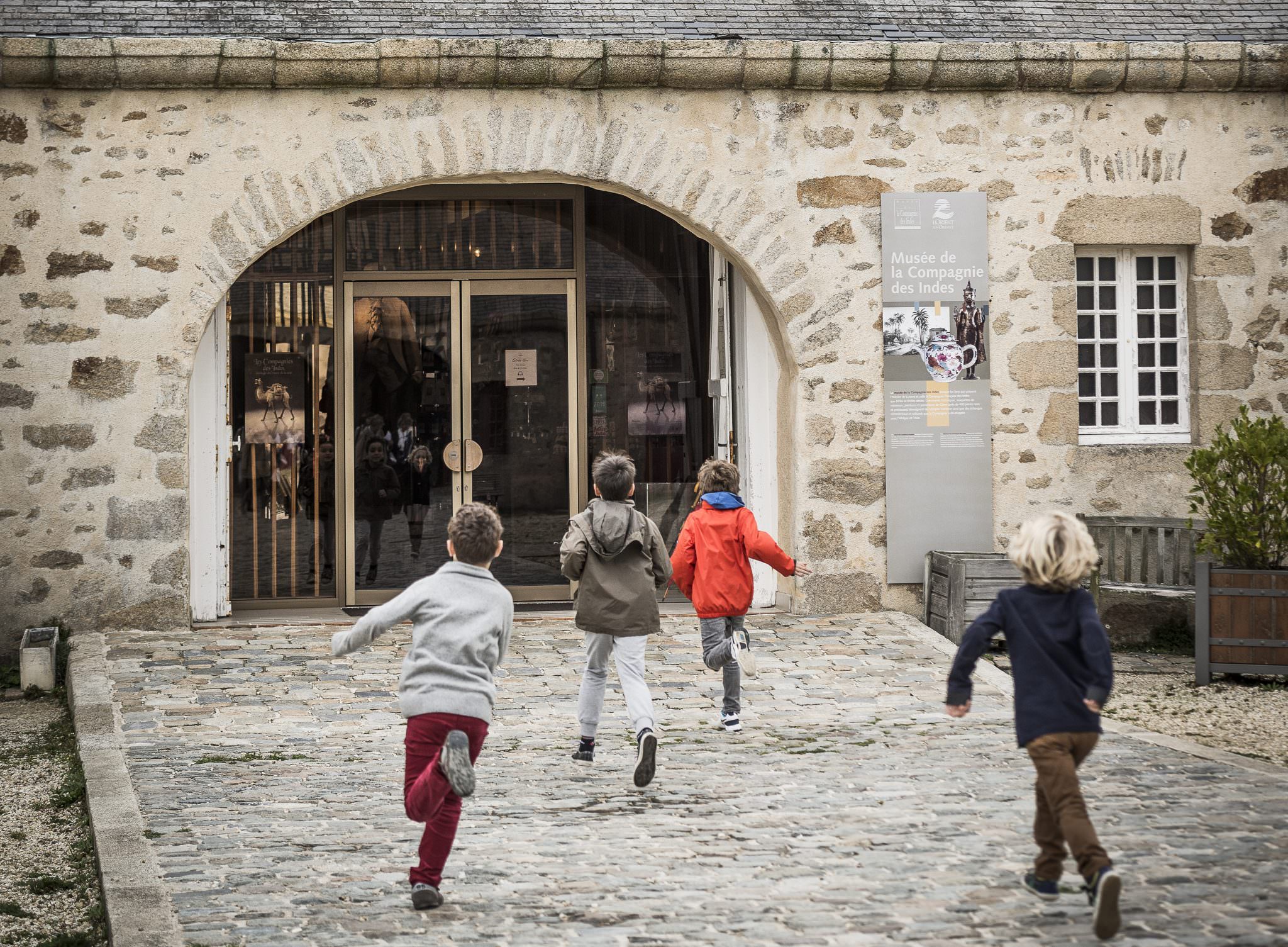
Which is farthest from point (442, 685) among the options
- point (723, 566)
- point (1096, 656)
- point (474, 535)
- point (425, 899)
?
point (723, 566)

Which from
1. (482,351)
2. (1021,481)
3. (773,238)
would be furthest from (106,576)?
(1021,481)

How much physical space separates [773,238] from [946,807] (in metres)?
5.53

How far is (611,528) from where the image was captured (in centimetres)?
641

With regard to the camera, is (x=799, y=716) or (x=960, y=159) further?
(x=960, y=159)

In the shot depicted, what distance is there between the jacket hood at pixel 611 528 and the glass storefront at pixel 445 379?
5.16m

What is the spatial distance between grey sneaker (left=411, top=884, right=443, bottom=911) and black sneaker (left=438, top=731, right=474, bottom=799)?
11.8 inches

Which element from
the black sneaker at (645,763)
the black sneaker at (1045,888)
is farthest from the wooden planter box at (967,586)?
the black sneaker at (1045,888)

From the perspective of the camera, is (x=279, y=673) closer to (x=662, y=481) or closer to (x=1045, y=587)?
(x=662, y=481)

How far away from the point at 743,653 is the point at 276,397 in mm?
5605

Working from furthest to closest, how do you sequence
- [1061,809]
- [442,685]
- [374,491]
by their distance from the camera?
[374,491]
[442,685]
[1061,809]

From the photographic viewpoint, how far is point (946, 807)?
229 inches

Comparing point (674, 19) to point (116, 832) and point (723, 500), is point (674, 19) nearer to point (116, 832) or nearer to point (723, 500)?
point (723, 500)

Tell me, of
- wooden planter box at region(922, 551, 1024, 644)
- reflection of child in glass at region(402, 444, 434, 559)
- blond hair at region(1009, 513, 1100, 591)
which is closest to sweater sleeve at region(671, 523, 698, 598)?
blond hair at region(1009, 513, 1100, 591)

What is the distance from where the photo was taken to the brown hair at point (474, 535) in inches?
193
